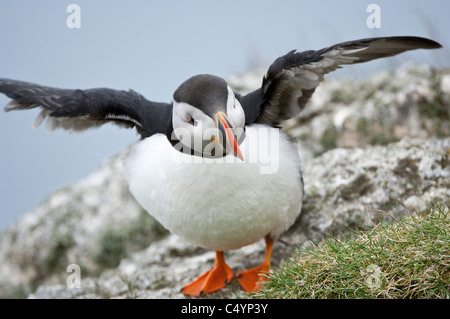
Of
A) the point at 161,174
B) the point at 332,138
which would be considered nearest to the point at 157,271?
the point at 161,174

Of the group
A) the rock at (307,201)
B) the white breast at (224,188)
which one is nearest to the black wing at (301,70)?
the white breast at (224,188)

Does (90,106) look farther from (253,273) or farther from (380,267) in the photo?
(380,267)

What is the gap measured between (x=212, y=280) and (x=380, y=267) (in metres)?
2.48

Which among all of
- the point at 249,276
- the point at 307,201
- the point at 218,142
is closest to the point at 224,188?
the point at 218,142

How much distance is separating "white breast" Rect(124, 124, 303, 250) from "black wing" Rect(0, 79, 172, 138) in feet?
0.89

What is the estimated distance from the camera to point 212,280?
5.50 meters

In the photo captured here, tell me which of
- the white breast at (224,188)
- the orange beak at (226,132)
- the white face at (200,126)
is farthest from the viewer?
the white breast at (224,188)

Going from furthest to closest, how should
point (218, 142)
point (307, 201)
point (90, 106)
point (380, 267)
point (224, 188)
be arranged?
point (307, 201) → point (90, 106) → point (224, 188) → point (218, 142) → point (380, 267)

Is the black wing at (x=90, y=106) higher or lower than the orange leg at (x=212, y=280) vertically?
higher

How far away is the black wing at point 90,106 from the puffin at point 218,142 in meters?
0.01

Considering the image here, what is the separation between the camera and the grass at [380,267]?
3281 millimetres

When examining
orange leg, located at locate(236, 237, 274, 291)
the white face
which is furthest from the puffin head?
orange leg, located at locate(236, 237, 274, 291)

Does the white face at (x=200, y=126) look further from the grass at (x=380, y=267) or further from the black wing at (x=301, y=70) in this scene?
the grass at (x=380, y=267)
